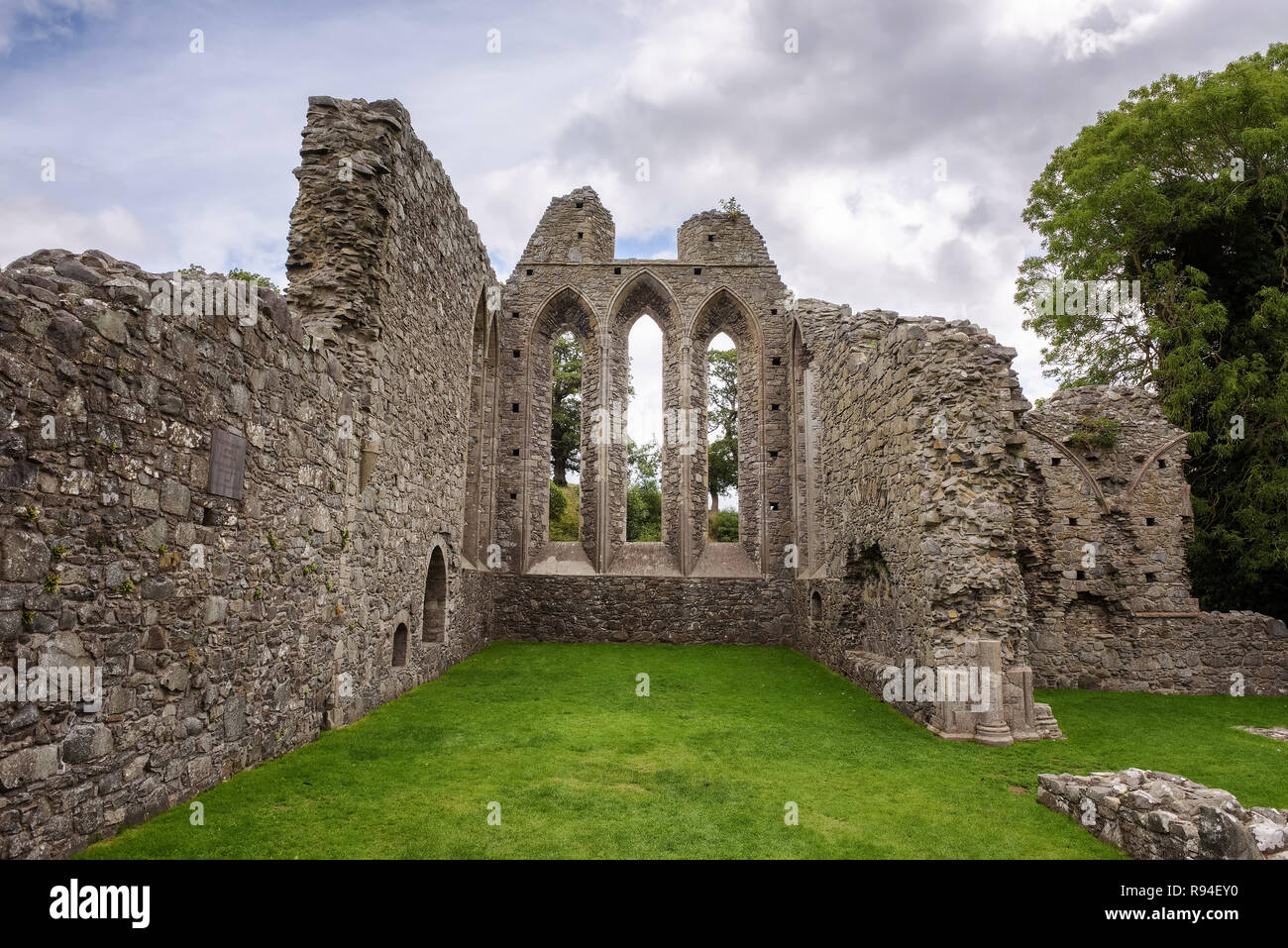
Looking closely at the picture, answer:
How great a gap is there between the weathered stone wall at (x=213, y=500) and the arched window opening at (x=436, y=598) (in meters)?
1.12

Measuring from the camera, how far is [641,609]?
14.8 m

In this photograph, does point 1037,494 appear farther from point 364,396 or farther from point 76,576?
point 76,576

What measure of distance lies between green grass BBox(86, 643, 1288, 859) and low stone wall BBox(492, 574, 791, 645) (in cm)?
543

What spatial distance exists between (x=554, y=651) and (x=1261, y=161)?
16027 millimetres

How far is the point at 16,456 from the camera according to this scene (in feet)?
10.4

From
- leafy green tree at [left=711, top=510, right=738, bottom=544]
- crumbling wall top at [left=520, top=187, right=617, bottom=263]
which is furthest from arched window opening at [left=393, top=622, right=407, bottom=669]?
leafy green tree at [left=711, top=510, right=738, bottom=544]

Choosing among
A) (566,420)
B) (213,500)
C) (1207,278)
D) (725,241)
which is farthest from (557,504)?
(213,500)

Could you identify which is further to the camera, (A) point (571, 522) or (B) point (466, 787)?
(A) point (571, 522)

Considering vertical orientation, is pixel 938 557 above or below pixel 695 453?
below

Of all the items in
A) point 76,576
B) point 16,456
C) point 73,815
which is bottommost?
point 73,815

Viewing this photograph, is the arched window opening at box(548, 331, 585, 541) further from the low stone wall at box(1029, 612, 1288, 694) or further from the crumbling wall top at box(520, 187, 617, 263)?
the low stone wall at box(1029, 612, 1288, 694)

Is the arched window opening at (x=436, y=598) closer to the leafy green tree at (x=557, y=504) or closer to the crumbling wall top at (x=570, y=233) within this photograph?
the crumbling wall top at (x=570, y=233)

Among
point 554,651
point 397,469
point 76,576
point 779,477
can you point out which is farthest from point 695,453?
point 76,576

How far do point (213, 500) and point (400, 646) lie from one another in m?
4.84
